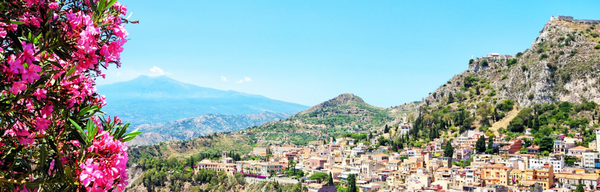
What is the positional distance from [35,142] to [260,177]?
36.2 meters

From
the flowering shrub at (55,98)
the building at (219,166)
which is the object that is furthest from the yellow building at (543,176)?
the flowering shrub at (55,98)

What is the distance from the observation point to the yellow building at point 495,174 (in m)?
24.6

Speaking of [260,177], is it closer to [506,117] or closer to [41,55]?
[506,117]

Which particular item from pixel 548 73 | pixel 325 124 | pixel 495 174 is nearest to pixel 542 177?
pixel 495 174

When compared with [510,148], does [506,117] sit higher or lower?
higher

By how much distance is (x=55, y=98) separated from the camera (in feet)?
6.02

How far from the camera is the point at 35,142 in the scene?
6.54 ft

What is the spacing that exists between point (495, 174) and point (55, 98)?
86.9ft

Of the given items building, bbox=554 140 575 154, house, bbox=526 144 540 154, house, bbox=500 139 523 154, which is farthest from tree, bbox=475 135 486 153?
building, bbox=554 140 575 154

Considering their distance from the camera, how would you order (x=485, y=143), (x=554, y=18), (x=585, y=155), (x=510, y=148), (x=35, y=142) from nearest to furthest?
(x=35, y=142)
(x=585, y=155)
(x=510, y=148)
(x=485, y=143)
(x=554, y=18)

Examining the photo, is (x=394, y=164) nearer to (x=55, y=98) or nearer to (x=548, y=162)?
(x=548, y=162)

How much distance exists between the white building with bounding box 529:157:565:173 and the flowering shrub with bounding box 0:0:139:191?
28371 millimetres

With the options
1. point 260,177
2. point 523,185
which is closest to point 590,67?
point 523,185

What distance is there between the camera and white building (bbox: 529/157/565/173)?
84.3 feet
